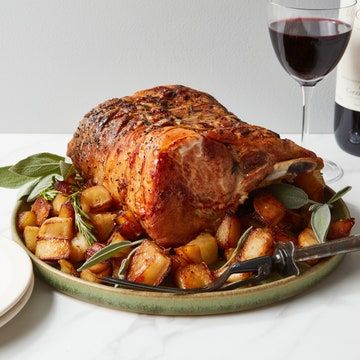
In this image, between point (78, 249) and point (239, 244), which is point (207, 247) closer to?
point (239, 244)

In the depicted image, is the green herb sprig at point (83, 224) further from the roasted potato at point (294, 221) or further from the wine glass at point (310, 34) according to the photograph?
the wine glass at point (310, 34)

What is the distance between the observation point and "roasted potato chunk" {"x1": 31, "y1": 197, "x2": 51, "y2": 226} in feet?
5.32

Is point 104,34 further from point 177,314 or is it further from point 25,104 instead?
point 177,314

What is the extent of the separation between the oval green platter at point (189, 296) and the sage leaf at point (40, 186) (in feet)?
0.95

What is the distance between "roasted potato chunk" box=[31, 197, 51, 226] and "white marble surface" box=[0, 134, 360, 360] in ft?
0.51

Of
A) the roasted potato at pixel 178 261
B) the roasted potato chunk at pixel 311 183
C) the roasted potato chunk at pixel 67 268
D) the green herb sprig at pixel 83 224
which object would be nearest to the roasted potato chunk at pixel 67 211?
the green herb sprig at pixel 83 224

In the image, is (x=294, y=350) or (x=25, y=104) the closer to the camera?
(x=294, y=350)

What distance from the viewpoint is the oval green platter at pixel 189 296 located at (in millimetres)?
1380

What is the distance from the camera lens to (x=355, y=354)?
132cm

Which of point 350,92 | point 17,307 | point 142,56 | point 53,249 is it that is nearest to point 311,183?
point 350,92

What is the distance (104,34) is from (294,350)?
47.2 inches

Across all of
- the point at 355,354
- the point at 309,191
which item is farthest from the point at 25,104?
the point at 355,354

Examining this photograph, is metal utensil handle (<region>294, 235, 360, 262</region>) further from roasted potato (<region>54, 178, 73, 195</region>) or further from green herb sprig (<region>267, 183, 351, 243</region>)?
roasted potato (<region>54, 178, 73, 195</region>)

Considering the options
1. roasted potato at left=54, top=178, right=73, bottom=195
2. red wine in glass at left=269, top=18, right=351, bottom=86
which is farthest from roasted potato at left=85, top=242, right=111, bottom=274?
red wine in glass at left=269, top=18, right=351, bottom=86
